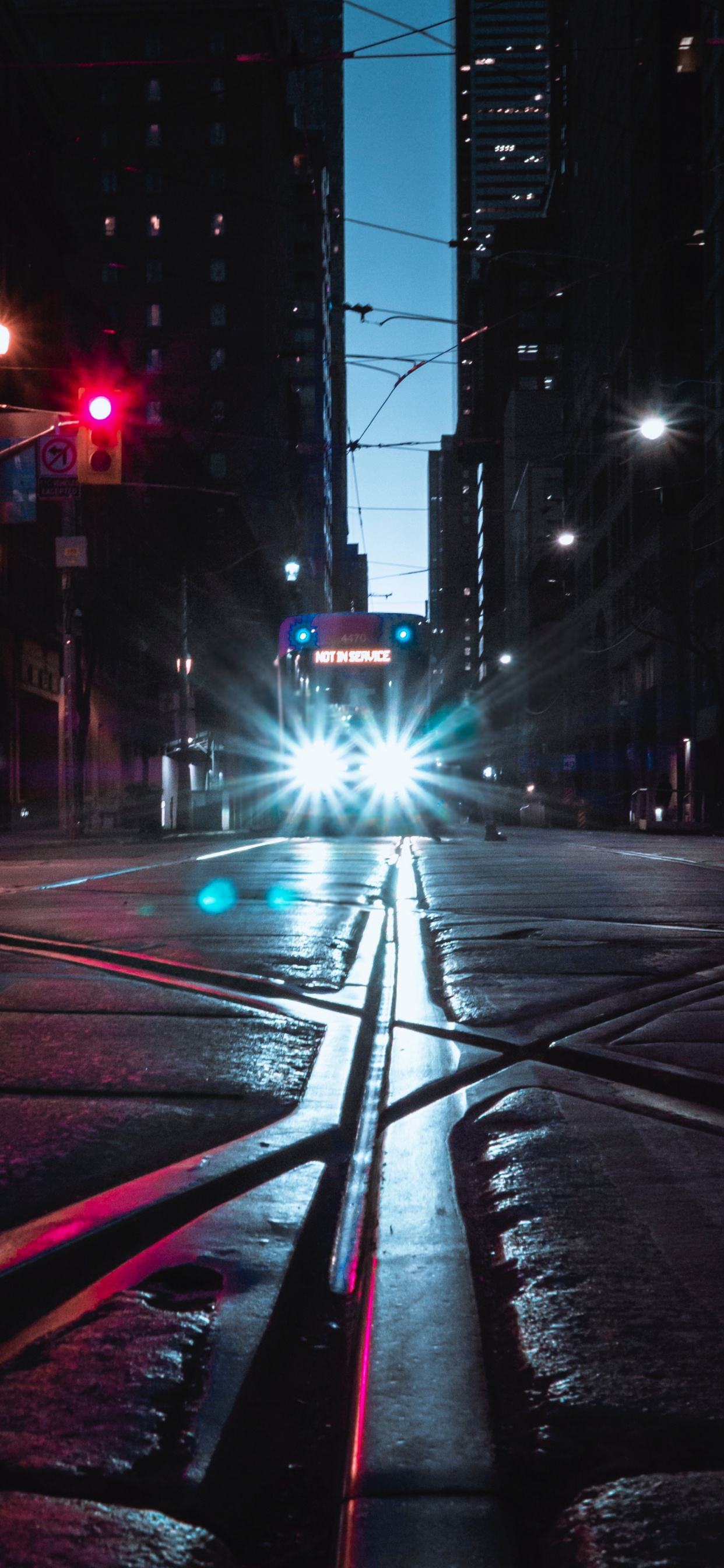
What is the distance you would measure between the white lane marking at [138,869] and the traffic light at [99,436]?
4.70 m

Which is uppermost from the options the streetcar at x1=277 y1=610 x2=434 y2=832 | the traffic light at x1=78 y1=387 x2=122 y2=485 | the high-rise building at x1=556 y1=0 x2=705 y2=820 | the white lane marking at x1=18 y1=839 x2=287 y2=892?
the high-rise building at x1=556 y1=0 x2=705 y2=820

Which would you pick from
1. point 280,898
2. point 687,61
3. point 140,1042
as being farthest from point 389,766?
point 687,61

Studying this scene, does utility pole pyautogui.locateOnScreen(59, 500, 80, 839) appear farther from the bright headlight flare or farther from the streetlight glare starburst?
the streetlight glare starburst

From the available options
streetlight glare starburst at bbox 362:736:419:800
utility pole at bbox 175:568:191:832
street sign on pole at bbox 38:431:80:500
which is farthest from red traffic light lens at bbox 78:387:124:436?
utility pole at bbox 175:568:191:832

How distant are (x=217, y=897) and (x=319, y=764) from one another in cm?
1653

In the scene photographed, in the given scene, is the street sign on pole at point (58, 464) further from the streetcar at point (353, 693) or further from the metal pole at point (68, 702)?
the metal pole at point (68, 702)

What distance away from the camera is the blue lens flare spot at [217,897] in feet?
35.0

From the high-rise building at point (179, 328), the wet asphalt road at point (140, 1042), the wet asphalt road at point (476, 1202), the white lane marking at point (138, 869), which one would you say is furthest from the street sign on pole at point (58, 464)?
the high-rise building at point (179, 328)

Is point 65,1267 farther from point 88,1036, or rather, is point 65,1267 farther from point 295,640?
point 295,640

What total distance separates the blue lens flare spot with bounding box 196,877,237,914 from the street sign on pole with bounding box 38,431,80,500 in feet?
24.9

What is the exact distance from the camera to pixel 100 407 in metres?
15.9

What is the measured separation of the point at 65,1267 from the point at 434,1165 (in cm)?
111

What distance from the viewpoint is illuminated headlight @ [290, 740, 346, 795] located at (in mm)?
28172

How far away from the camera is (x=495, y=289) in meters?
141
